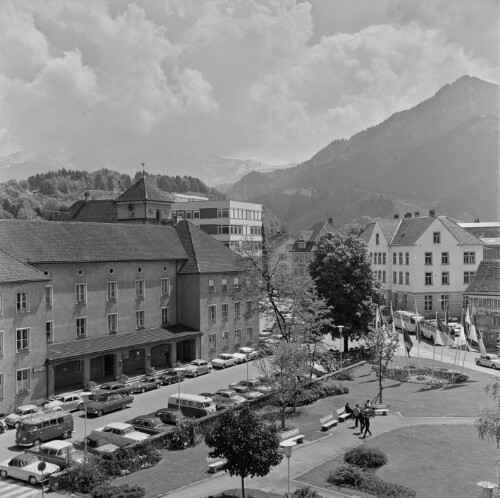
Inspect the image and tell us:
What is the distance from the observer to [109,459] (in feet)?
111

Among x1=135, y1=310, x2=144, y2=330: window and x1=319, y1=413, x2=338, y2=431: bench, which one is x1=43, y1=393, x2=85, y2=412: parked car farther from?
x1=319, y1=413, x2=338, y2=431: bench

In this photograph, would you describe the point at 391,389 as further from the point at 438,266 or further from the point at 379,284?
the point at 438,266

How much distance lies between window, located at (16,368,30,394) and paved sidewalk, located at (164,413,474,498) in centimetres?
2280

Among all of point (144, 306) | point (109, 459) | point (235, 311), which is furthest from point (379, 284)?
point (109, 459)


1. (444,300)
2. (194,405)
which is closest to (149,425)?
(194,405)

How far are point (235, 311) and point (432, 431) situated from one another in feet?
118

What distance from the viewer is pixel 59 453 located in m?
35.6

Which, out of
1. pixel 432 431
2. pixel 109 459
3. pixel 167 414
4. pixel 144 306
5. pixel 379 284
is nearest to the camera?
pixel 109 459

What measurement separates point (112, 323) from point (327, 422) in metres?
26.8

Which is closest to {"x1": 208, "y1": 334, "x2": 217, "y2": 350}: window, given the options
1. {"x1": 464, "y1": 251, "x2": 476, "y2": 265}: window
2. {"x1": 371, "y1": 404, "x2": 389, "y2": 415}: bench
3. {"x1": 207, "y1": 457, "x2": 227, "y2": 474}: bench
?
{"x1": 371, "y1": 404, "x2": 389, "y2": 415}: bench

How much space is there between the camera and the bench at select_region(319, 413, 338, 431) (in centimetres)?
4055

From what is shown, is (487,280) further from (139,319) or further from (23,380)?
(23,380)

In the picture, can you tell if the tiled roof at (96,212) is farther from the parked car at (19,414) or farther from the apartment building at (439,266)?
the apartment building at (439,266)

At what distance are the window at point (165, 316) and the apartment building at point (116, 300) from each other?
0.36ft
